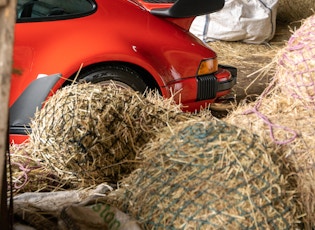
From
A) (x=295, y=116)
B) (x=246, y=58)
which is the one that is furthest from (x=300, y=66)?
(x=246, y=58)

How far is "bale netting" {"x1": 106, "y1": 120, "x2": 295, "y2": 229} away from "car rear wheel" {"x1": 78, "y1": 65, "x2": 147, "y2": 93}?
1.59m

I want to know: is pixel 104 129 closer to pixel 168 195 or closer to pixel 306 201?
pixel 168 195

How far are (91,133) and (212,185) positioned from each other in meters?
0.96

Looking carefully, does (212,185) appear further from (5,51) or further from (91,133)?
(5,51)

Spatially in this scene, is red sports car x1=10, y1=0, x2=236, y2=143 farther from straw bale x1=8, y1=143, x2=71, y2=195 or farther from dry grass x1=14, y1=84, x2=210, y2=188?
dry grass x1=14, y1=84, x2=210, y2=188

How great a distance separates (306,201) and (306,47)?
1095mm

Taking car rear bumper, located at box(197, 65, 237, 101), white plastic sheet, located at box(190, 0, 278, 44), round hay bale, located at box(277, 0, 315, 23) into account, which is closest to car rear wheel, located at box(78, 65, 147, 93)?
car rear bumper, located at box(197, 65, 237, 101)

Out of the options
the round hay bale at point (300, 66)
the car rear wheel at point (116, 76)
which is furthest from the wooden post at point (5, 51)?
the car rear wheel at point (116, 76)

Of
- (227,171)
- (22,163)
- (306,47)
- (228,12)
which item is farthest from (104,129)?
(228,12)

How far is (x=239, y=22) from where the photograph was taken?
852cm

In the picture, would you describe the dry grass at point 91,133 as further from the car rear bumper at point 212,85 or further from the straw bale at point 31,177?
the car rear bumper at point 212,85

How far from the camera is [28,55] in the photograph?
166 inches

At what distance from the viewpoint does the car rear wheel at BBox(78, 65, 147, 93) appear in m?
4.35

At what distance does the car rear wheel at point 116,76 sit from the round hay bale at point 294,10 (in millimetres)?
6416
